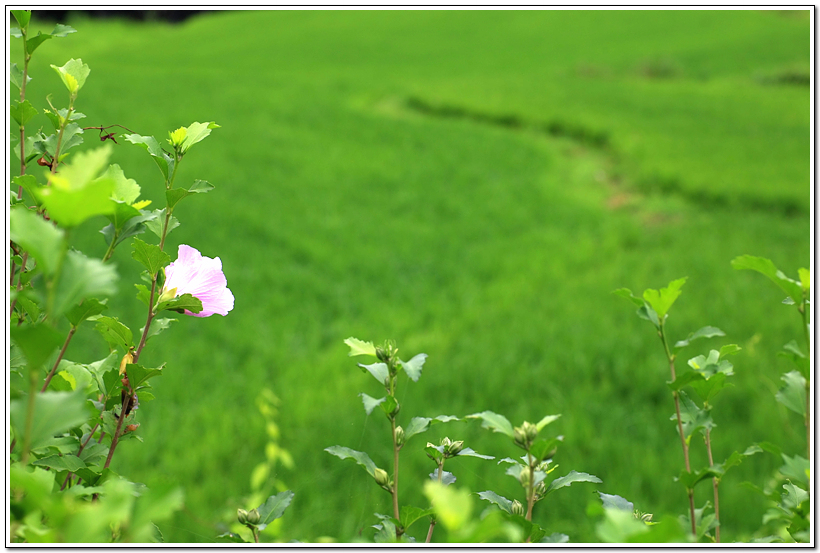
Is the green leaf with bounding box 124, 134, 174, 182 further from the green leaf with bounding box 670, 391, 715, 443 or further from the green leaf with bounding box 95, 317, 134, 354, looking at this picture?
the green leaf with bounding box 670, 391, 715, 443

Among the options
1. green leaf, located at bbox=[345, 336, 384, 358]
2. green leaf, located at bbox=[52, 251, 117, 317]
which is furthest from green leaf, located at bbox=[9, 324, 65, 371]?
green leaf, located at bbox=[345, 336, 384, 358]

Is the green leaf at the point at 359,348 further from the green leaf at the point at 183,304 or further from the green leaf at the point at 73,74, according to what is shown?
the green leaf at the point at 73,74

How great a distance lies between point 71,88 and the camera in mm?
621

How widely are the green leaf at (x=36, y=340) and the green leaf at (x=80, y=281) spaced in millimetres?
12

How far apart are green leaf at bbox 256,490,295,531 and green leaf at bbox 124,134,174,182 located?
353 millimetres

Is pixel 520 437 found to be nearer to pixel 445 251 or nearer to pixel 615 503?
pixel 615 503

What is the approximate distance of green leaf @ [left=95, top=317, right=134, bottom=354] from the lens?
21.9 inches

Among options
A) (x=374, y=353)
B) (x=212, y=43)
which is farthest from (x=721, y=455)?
(x=212, y=43)

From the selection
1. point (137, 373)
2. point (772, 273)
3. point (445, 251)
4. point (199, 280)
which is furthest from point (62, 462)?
point (445, 251)

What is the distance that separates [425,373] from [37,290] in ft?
8.52

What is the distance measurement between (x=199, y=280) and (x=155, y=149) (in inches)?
5.2

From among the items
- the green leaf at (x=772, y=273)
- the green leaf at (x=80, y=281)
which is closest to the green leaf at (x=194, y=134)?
the green leaf at (x=80, y=281)

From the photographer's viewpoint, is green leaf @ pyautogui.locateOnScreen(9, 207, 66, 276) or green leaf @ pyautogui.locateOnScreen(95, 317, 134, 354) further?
green leaf @ pyautogui.locateOnScreen(95, 317, 134, 354)
